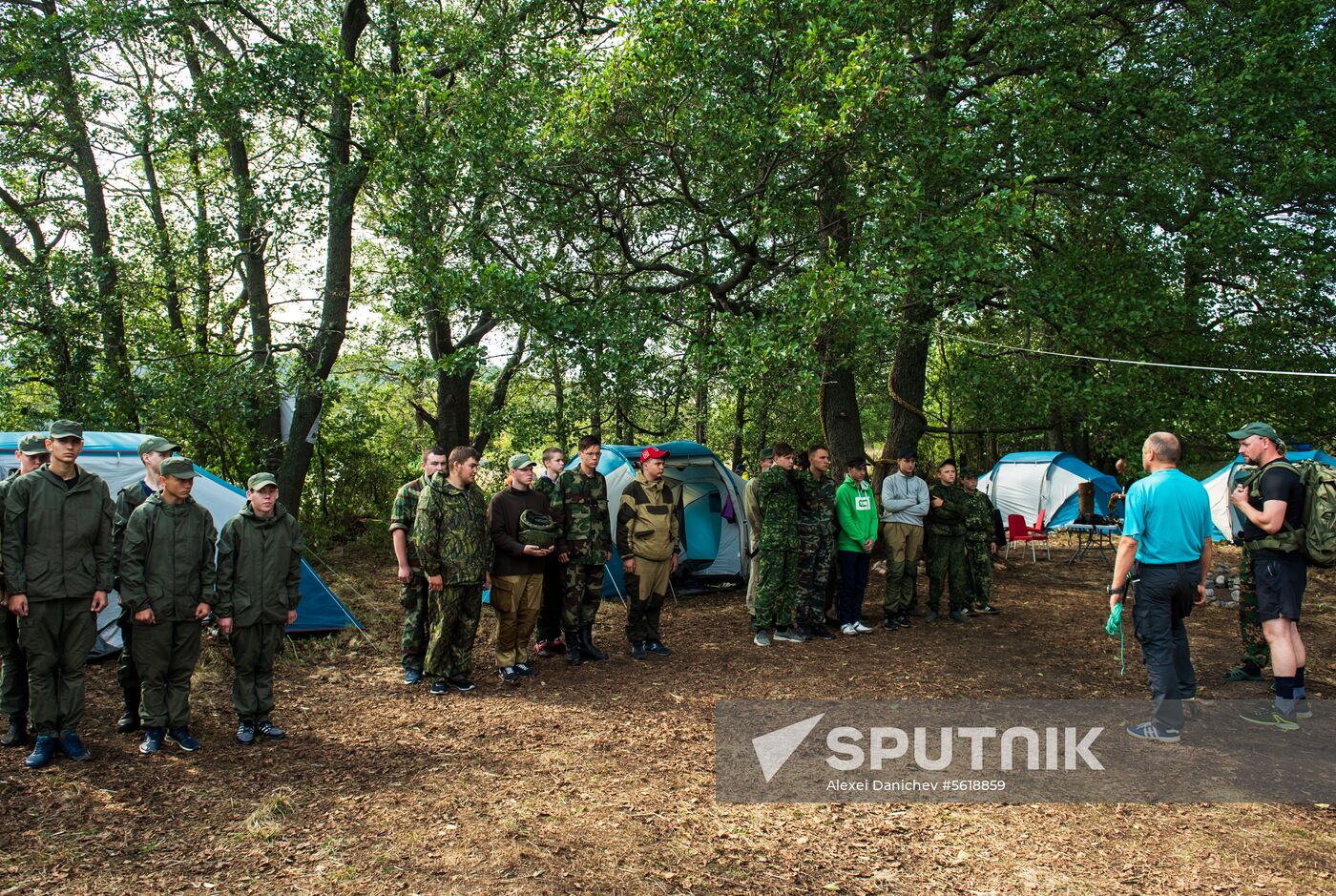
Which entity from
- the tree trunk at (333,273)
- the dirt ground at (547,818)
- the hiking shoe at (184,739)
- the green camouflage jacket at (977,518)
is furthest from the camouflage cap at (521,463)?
the tree trunk at (333,273)

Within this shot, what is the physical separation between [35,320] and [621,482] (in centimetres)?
A: 710

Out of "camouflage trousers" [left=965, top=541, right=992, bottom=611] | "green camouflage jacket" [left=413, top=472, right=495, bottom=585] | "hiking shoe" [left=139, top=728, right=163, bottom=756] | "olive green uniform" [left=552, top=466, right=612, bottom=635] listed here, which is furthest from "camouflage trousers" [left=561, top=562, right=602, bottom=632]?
"camouflage trousers" [left=965, top=541, right=992, bottom=611]

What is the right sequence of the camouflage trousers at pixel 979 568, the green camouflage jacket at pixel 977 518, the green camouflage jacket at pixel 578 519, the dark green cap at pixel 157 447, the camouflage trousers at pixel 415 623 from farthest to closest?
1. the camouflage trousers at pixel 979 568
2. the green camouflage jacket at pixel 977 518
3. the green camouflage jacket at pixel 578 519
4. the camouflage trousers at pixel 415 623
5. the dark green cap at pixel 157 447

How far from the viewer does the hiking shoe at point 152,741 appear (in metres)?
4.64

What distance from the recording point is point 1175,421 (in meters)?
8.62

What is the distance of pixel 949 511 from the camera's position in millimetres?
8344

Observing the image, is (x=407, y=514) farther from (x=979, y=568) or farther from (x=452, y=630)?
(x=979, y=568)

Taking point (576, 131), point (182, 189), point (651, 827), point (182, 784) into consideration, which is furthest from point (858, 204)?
point (182, 189)

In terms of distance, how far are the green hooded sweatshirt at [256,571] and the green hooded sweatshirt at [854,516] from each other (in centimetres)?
452

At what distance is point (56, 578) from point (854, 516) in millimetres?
5738

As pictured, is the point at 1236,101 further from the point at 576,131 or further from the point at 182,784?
the point at 182,784

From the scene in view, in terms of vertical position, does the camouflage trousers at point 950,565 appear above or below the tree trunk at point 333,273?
below

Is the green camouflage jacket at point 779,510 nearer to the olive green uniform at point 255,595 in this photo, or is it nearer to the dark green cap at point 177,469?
the olive green uniform at point 255,595

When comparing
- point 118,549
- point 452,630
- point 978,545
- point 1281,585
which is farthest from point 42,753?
point 978,545
